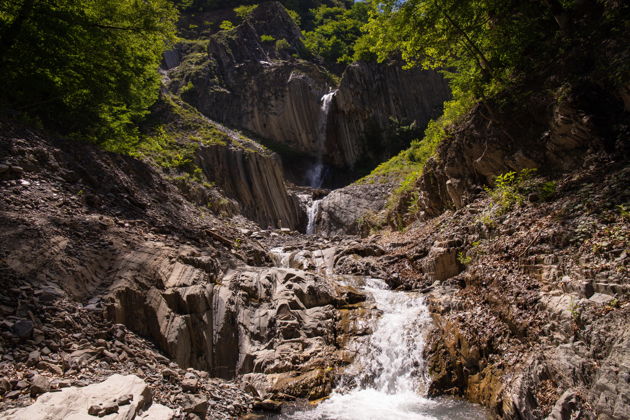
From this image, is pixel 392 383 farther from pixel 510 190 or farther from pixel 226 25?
pixel 226 25

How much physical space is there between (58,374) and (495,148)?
12.0 m

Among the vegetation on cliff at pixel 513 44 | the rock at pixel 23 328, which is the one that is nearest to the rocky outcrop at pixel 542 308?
the vegetation on cliff at pixel 513 44

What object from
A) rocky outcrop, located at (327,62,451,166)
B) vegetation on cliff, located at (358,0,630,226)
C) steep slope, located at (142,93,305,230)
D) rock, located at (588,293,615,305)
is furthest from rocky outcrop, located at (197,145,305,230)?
rock, located at (588,293,615,305)

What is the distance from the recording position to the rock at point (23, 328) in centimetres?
483

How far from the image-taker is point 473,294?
7887 mm

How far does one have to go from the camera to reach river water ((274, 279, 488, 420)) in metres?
6.16

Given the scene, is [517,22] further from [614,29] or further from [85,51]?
[85,51]

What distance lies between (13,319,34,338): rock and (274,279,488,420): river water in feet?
13.5

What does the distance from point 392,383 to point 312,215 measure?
20.2 m

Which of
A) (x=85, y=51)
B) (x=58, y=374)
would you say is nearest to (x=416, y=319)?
(x=58, y=374)

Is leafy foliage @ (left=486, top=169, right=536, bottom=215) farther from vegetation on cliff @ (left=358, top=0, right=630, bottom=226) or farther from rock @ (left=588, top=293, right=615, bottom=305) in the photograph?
rock @ (left=588, top=293, right=615, bottom=305)

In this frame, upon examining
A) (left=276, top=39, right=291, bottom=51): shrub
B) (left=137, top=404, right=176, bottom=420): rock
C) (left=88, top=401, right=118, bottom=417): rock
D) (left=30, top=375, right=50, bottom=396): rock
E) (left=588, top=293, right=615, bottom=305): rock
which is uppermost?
(left=276, top=39, right=291, bottom=51): shrub

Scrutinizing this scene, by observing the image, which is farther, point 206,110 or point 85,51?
point 206,110

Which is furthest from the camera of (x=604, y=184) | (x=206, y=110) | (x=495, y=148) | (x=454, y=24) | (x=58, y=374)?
(x=206, y=110)
